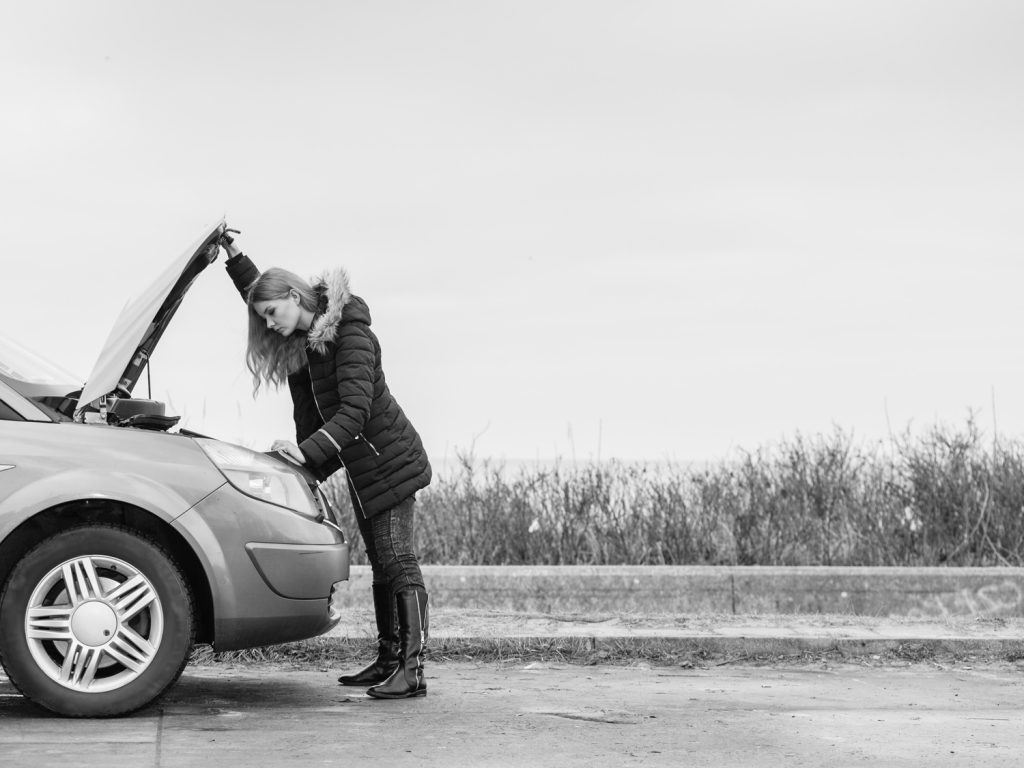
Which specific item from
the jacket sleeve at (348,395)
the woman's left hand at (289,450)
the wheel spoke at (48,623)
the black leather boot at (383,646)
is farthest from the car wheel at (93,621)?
the black leather boot at (383,646)

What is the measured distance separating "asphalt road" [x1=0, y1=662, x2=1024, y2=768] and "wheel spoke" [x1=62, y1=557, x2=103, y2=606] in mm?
476

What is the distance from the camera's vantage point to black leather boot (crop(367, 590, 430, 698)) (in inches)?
239

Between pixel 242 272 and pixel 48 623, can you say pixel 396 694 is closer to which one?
pixel 48 623

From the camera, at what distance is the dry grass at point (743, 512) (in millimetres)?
10430

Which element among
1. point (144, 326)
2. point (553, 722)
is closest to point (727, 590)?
point (553, 722)

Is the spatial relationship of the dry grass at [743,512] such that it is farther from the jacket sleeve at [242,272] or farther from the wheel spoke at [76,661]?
the wheel spoke at [76,661]

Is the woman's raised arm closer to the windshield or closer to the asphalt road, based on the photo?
the windshield

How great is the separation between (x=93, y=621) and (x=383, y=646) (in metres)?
1.56

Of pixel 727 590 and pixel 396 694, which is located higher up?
pixel 727 590

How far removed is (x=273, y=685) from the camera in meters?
6.56

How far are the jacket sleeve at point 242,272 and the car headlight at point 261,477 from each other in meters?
0.90

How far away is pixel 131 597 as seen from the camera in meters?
5.32

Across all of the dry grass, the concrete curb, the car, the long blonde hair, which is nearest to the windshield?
the car

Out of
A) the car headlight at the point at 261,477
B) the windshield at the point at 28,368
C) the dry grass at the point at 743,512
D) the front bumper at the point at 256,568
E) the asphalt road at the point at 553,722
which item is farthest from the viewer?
the dry grass at the point at 743,512
